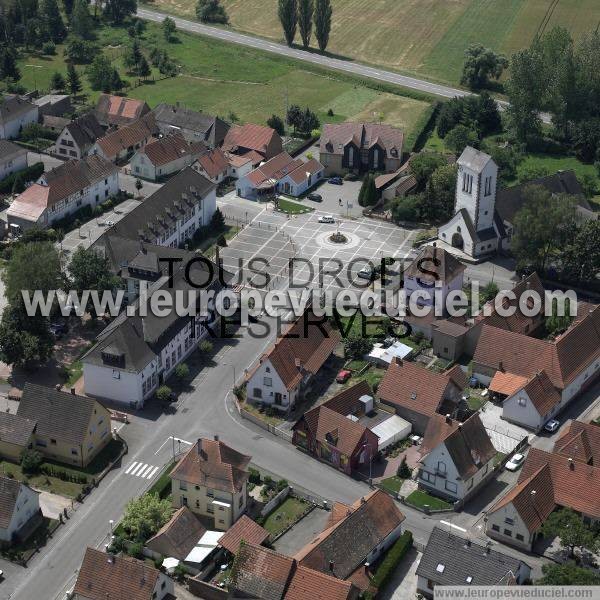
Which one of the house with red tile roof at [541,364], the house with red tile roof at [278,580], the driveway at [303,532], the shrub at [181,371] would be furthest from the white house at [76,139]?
the house with red tile roof at [278,580]

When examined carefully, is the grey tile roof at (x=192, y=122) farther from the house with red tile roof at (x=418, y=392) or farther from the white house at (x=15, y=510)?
the white house at (x=15, y=510)

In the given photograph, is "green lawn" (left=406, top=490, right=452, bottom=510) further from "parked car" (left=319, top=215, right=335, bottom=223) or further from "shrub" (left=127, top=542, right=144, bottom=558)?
Answer: "parked car" (left=319, top=215, right=335, bottom=223)

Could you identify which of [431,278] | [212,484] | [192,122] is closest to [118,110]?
[192,122]

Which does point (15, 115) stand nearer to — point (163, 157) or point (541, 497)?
point (163, 157)

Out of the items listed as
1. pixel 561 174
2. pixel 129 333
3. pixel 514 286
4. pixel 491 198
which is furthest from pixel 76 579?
pixel 561 174

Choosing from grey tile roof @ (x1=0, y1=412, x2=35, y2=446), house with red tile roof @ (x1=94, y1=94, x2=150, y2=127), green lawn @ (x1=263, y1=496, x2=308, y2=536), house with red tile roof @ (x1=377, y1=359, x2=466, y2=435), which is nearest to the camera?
green lawn @ (x1=263, y1=496, x2=308, y2=536)

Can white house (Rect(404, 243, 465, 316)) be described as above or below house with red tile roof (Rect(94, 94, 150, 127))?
above

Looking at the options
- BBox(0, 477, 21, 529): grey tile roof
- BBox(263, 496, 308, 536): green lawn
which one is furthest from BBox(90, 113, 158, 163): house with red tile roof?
BBox(263, 496, 308, 536): green lawn
